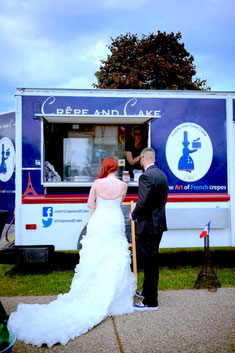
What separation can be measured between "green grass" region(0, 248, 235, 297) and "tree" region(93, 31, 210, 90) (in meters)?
14.2

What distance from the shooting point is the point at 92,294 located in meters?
4.42

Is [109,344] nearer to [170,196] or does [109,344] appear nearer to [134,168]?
[170,196]

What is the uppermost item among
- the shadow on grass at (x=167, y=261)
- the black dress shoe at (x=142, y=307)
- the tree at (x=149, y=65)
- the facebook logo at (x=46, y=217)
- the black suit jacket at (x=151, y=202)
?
the tree at (x=149, y=65)

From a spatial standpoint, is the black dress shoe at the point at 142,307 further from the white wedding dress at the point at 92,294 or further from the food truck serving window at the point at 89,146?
the food truck serving window at the point at 89,146

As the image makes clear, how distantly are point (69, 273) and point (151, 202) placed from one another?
8.95 feet

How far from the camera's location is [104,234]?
469 cm

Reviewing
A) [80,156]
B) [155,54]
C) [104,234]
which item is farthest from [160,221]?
[155,54]

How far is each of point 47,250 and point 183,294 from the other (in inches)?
85.0

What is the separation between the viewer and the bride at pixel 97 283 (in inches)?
153

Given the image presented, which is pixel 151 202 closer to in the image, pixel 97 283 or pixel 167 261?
pixel 97 283

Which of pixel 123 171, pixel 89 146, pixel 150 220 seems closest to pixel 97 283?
pixel 150 220

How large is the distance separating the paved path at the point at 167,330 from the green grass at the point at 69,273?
57 centimetres

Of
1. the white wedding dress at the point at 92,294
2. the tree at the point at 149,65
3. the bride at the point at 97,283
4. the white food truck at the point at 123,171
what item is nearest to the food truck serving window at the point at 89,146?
the white food truck at the point at 123,171

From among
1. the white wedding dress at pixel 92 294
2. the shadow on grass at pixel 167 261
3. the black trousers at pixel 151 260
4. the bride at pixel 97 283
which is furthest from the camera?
the shadow on grass at pixel 167 261
